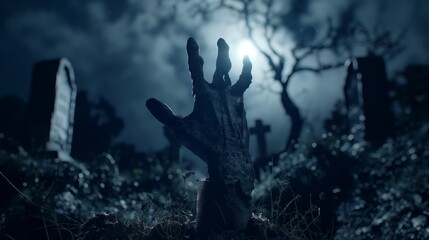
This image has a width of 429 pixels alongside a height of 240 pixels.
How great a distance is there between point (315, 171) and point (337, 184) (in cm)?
50

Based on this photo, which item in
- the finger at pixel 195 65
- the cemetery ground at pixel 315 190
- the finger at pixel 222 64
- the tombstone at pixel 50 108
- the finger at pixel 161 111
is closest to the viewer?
the finger at pixel 161 111

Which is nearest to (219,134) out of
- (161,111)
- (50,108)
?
(161,111)

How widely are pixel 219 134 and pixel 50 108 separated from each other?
6.63 meters

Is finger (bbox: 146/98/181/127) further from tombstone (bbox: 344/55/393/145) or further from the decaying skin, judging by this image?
tombstone (bbox: 344/55/393/145)

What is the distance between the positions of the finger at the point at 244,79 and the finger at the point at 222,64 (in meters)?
0.11

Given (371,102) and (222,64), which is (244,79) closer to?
(222,64)

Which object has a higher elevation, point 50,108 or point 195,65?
point 50,108

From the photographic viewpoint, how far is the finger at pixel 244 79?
8.79 ft

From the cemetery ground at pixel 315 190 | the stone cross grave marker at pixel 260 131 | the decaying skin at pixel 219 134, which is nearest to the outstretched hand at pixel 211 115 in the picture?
the decaying skin at pixel 219 134

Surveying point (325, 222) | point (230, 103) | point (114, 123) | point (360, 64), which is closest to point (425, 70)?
point (360, 64)

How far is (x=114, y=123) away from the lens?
20.9 m

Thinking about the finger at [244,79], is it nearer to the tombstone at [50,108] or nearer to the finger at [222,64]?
the finger at [222,64]

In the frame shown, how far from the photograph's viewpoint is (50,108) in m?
8.05

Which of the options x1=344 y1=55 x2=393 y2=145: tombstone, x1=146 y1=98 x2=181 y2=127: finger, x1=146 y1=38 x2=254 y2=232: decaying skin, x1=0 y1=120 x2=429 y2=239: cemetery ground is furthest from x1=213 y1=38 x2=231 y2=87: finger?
x1=344 y1=55 x2=393 y2=145: tombstone
